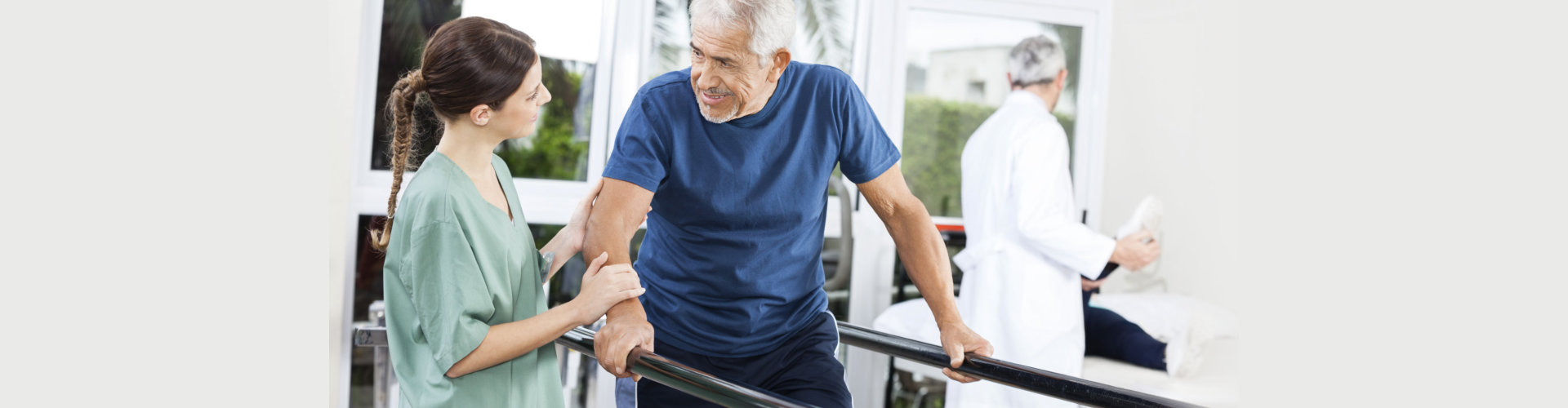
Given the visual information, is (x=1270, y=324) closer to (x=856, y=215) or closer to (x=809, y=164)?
(x=856, y=215)

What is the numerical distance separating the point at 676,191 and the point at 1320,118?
209 cm

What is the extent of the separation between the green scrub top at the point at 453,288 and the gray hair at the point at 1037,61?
6.20ft

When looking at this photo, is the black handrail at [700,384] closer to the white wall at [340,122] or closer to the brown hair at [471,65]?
the brown hair at [471,65]

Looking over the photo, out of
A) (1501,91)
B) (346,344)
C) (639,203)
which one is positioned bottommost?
(346,344)

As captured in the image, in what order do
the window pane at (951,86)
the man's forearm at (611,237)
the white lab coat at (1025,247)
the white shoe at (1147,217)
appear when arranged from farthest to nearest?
the window pane at (951,86)
the white shoe at (1147,217)
the white lab coat at (1025,247)
the man's forearm at (611,237)

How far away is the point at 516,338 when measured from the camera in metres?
1.53

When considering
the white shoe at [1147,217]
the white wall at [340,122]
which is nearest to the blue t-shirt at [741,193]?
the white wall at [340,122]

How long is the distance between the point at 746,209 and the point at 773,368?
0.92ft

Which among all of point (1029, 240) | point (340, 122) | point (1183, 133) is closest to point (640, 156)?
point (340, 122)

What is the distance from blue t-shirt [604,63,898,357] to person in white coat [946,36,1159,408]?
1.31 metres

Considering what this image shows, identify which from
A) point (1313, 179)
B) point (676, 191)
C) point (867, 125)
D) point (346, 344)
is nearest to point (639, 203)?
point (676, 191)

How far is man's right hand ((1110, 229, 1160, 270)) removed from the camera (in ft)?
10.2

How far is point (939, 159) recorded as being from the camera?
154 inches

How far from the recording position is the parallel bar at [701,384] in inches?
57.8
